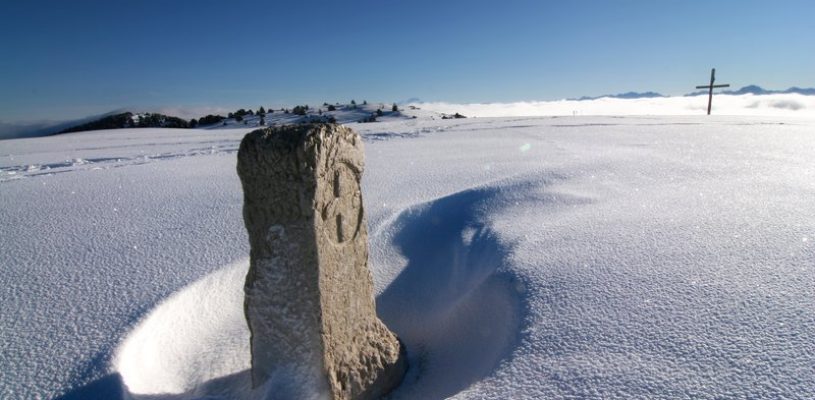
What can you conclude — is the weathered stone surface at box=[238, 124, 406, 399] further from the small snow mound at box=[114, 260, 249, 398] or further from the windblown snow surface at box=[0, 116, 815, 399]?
the small snow mound at box=[114, 260, 249, 398]

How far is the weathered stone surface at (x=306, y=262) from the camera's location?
6.39 feet

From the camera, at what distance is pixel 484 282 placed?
2.63 m

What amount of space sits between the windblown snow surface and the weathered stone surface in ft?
0.74

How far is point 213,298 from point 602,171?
149 inches

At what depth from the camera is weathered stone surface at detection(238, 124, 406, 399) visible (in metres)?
1.95

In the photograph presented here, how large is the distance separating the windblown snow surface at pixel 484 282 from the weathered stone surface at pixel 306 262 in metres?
0.23

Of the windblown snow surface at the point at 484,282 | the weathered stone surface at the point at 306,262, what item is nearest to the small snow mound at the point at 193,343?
the windblown snow surface at the point at 484,282

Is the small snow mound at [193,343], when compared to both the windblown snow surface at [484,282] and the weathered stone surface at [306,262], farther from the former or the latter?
the weathered stone surface at [306,262]

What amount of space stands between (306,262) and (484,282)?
1.08m

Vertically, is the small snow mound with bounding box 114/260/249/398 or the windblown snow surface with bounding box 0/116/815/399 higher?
the windblown snow surface with bounding box 0/116/815/399

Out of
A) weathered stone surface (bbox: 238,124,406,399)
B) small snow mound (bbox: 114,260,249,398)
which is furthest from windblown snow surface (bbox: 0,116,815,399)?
weathered stone surface (bbox: 238,124,406,399)

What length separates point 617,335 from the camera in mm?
1898

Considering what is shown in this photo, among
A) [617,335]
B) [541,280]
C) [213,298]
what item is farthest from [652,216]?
[213,298]

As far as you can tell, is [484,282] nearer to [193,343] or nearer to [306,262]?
[306,262]
